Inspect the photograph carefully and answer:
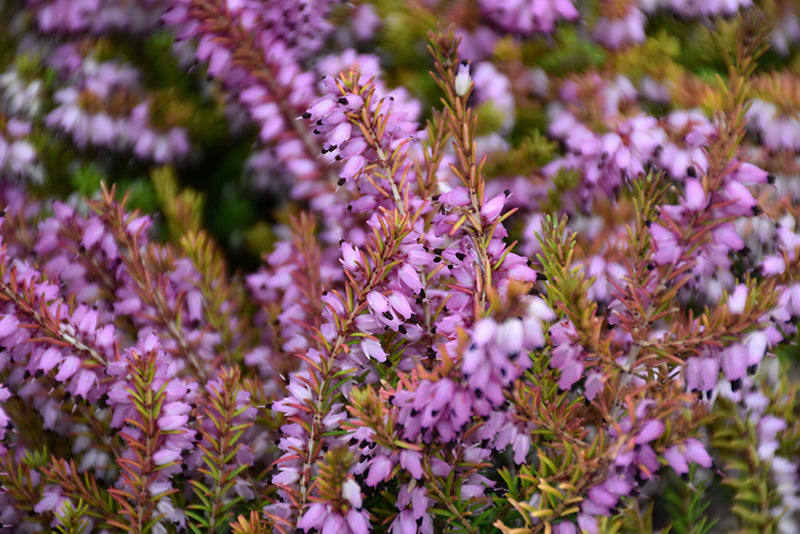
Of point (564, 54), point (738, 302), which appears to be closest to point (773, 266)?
point (738, 302)

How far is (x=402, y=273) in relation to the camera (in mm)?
750

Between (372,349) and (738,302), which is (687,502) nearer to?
(738,302)

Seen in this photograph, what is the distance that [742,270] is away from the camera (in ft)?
4.30

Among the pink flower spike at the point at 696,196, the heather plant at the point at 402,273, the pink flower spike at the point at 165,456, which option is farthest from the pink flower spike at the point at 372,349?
the pink flower spike at the point at 696,196

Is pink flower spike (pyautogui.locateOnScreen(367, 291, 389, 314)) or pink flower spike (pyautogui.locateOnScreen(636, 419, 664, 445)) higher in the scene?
pink flower spike (pyautogui.locateOnScreen(367, 291, 389, 314))

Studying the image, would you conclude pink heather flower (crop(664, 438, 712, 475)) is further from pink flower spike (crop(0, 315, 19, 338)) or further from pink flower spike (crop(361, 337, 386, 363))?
pink flower spike (crop(0, 315, 19, 338))

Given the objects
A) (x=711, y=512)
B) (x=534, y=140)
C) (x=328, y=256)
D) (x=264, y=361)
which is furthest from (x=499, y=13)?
(x=711, y=512)

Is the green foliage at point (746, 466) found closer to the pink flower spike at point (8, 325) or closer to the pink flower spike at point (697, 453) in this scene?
the pink flower spike at point (697, 453)

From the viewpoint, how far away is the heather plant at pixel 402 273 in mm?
710

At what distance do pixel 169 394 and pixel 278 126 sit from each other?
716 millimetres

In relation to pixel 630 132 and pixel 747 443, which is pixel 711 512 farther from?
pixel 630 132

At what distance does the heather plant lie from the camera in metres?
0.71

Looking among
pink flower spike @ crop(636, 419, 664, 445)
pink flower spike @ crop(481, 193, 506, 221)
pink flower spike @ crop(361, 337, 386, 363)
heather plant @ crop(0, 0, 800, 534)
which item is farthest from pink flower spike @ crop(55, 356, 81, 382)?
pink flower spike @ crop(636, 419, 664, 445)

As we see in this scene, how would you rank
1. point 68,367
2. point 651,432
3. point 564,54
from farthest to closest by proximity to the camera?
point 564,54 < point 68,367 < point 651,432
